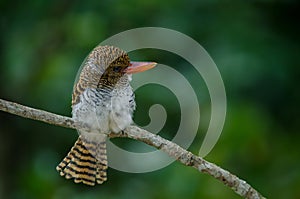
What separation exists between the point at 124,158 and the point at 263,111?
2.62 feet

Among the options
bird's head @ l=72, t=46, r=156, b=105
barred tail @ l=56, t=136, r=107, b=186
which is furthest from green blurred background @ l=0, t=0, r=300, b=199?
bird's head @ l=72, t=46, r=156, b=105

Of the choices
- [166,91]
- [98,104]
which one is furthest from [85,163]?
[166,91]

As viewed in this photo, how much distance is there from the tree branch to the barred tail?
0.91 feet

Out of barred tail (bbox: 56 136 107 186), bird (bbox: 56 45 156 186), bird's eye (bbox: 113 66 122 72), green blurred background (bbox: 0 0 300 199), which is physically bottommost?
barred tail (bbox: 56 136 107 186)

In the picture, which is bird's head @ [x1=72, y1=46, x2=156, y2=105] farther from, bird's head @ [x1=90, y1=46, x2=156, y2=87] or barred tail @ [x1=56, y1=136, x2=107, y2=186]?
barred tail @ [x1=56, y1=136, x2=107, y2=186]

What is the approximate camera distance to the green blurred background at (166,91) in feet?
12.5

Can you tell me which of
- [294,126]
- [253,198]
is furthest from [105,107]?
[294,126]

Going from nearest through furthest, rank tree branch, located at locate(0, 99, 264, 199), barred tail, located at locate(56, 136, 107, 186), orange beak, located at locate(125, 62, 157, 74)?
tree branch, located at locate(0, 99, 264, 199) < orange beak, located at locate(125, 62, 157, 74) < barred tail, located at locate(56, 136, 107, 186)

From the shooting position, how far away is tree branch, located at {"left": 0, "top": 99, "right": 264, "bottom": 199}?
2025mm

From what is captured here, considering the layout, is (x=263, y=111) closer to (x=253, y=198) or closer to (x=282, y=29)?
(x=282, y=29)

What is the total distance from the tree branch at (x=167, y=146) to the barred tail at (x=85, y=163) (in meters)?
0.28

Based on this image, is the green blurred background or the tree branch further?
the green blurred background

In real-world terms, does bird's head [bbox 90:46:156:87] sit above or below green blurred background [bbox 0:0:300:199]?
below

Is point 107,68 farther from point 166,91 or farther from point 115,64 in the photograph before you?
point 166,91
